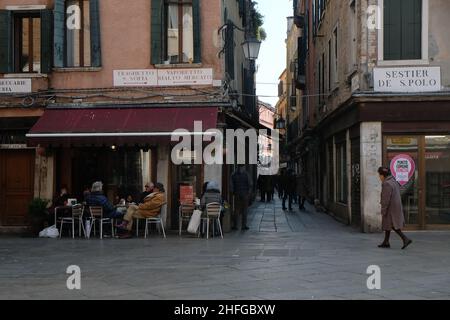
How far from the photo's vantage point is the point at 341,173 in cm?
2077

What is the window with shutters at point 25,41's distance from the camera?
55.8 ft

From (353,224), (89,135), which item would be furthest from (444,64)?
(89,135)

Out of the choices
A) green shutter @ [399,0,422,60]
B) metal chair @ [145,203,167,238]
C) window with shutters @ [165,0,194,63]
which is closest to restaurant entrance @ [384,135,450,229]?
green shutter @ [399,0,422,60]

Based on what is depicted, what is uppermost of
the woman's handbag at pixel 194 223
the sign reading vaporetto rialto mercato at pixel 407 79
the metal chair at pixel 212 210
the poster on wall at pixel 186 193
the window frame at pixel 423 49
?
the window frame at pixel 423 49

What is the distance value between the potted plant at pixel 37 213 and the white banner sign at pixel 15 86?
312cm

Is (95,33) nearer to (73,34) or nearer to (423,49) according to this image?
(73,34)

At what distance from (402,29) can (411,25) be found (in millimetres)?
244

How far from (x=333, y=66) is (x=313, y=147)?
860 centimetres

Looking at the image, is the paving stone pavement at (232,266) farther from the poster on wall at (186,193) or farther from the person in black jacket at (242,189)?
the poster on wall at (186,193)

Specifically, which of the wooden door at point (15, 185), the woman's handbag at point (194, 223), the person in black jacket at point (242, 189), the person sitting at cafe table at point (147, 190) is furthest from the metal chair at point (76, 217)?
the person in black jacket at point (242, 189)

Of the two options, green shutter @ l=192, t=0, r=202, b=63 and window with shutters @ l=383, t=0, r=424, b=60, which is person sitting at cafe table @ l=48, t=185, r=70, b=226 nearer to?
green shutter @ l=192, t=0, r=202, b=63

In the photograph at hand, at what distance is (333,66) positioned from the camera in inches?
850

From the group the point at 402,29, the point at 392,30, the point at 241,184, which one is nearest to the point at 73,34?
the point at 241,184

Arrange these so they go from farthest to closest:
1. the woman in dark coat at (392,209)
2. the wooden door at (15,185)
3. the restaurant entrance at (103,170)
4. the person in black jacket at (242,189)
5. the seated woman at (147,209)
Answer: the wooden door at (15,185)
the person in black jacket at (242,189)
the restaurant entrance at (103,170)
the seated woman at (147,209)
the woman in dark coat at (392,209)
